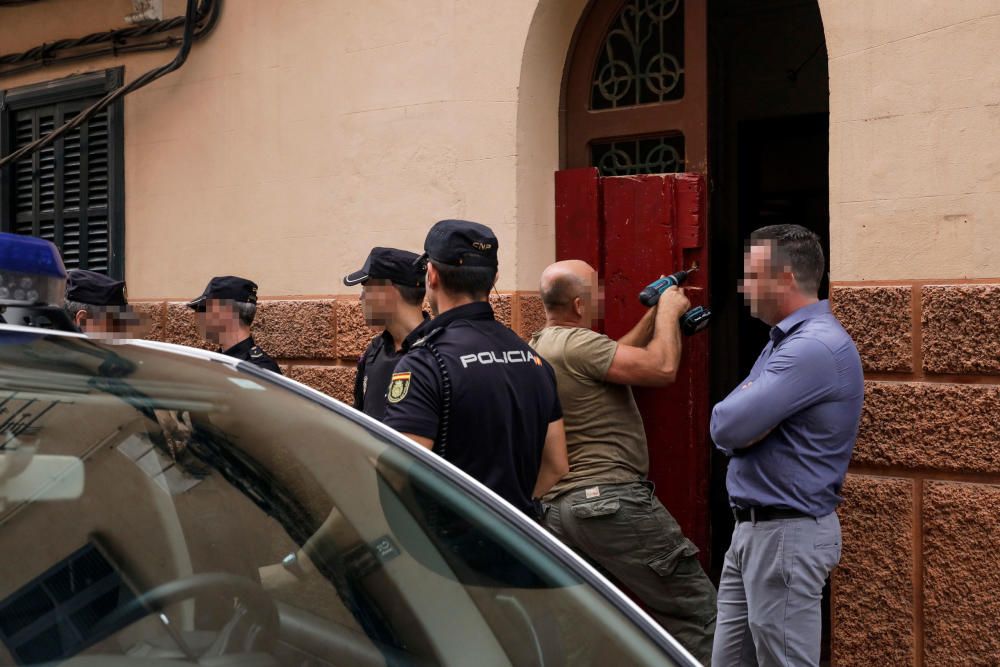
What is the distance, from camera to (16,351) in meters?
2.08

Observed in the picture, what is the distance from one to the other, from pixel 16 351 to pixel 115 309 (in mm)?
3099

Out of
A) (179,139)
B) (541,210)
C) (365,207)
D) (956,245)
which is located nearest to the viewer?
(956,245)

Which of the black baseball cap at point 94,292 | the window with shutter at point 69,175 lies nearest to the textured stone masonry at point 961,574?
the black baseball cap at point 94,292

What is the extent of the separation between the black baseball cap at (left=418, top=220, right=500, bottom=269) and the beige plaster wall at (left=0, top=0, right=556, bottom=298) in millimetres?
2002

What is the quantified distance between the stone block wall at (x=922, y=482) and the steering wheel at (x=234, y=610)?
3.21 metres

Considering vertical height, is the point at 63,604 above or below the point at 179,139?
below

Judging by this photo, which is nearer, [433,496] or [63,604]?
[63,604]

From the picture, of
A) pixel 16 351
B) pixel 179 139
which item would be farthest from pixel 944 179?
pixel 179 139

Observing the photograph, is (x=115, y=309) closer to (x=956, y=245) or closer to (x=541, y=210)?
(x=541, y=210)

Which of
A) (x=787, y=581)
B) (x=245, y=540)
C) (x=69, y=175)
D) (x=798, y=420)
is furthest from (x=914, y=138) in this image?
(x=69, y=175)

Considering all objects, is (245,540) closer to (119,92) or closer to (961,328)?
(961,328)

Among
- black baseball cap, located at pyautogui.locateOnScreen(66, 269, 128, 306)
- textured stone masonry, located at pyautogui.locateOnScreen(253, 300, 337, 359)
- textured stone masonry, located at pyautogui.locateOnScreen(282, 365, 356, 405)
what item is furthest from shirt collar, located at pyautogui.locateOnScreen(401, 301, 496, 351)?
textured stone masonry, located at pyautogui.locateOnScreen(253, 300, 337, 359)

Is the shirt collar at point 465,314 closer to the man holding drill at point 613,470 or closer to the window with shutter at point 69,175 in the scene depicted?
the man holding drill at point 613,470

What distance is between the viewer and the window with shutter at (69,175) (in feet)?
24.7
